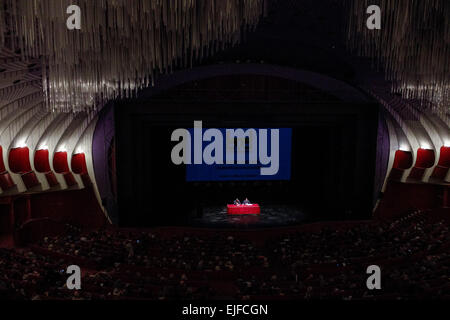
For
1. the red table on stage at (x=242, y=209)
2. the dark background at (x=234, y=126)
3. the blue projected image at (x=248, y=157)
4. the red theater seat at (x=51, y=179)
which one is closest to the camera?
the red theater seat at (x=51, y=179)

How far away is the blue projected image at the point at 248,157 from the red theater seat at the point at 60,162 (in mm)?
6396

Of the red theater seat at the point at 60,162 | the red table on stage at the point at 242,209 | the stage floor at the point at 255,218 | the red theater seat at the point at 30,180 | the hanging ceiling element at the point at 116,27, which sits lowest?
the stage floor at the point at 255,218

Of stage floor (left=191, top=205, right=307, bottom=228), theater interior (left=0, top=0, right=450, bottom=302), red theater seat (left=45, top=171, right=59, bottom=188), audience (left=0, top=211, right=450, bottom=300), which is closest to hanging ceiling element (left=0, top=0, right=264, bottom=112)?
theater interior (left=0, top=0, right=450, bottom=302)

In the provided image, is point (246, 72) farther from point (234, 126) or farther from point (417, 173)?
point (417, 173)

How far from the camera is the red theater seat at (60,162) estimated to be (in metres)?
19.8

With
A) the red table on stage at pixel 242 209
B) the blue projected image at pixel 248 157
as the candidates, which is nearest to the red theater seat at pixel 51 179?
the blue projected image at pixel 248 157

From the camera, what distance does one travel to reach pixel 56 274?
11328 mm

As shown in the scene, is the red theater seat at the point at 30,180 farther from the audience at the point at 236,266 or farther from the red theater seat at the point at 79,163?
the audience at the point at 236,266

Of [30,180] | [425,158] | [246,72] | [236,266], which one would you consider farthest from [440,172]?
[30,180]

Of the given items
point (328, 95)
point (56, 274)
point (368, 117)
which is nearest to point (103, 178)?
point (56, 274)

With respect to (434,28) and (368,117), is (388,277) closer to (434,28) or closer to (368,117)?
(434,28)

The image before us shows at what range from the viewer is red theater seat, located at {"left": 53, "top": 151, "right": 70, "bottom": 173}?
19.8 metres

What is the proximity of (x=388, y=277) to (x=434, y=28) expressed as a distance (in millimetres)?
6350

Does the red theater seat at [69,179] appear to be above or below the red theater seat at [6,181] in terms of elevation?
below
